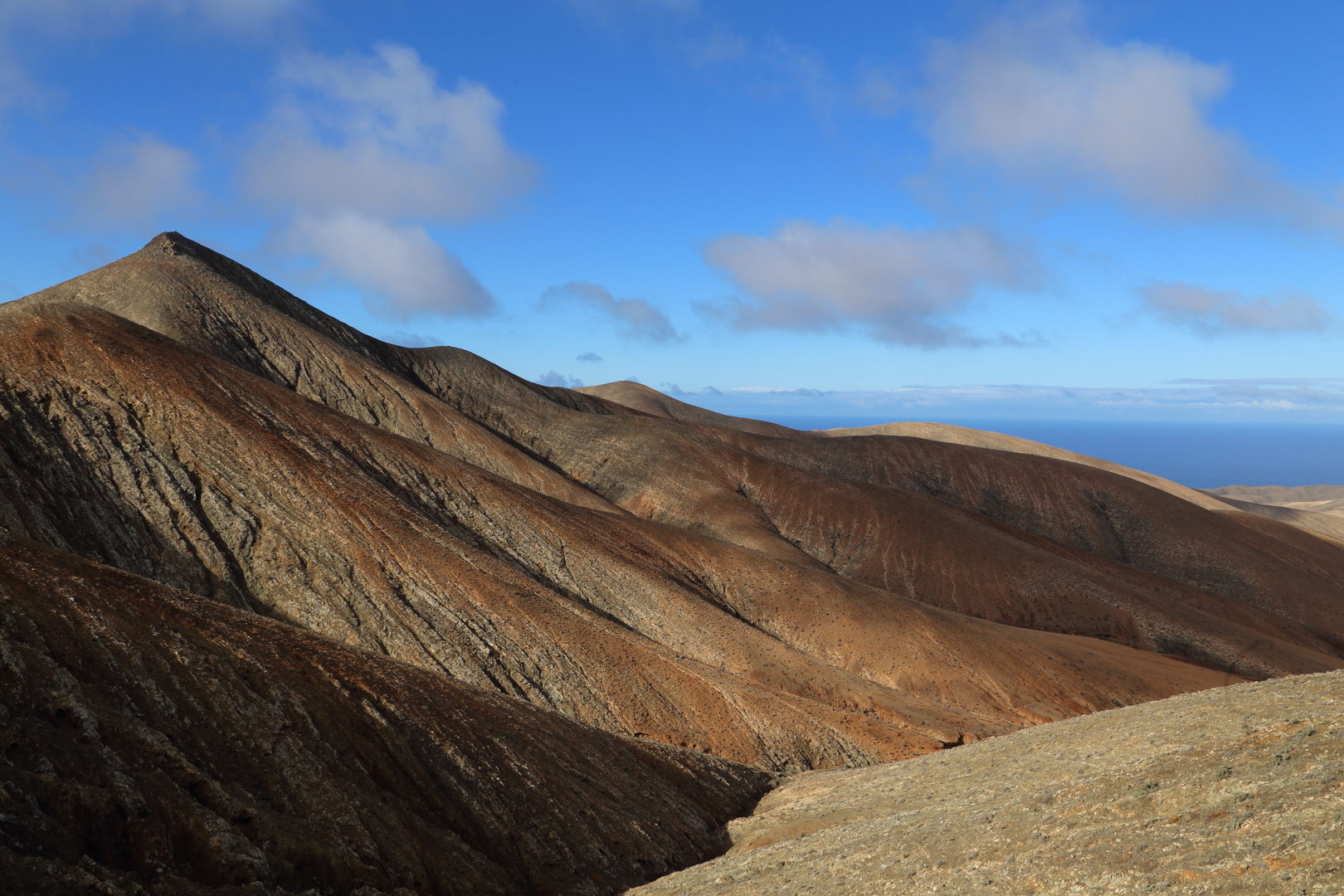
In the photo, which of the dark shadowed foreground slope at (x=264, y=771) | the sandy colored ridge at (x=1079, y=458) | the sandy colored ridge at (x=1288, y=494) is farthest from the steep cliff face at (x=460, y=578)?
the sandy colored ridge at (x=1288, y=494)

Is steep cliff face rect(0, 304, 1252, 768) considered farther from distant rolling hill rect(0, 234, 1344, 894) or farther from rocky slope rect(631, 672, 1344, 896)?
rocky slope rect(631, 672, 1344, 896)

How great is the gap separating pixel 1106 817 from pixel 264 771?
1109 cm

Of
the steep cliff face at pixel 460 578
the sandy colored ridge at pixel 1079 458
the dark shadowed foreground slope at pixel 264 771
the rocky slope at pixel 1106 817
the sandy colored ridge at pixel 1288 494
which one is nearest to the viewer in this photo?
the rocky slope at pixel 1106 817

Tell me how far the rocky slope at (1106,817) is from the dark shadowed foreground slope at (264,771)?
2249 millimetres

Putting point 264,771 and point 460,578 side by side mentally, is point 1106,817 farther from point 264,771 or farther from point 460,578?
point 460,578

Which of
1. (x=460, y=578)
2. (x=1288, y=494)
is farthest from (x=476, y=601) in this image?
(x=1288, y=494)

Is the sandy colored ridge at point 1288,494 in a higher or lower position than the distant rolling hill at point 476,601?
lower

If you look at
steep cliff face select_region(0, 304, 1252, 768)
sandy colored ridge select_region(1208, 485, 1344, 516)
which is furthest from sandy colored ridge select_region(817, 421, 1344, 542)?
steep cliff face select_region(0, 304, 1252, 768)

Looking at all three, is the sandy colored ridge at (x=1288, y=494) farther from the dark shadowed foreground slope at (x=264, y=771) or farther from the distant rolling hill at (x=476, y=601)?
the dark shadowed foreground slope at (x=264, y=771)

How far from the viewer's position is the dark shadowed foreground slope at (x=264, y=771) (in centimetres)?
941

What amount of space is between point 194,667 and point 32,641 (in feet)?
6.82

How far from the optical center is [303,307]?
59.4 metres

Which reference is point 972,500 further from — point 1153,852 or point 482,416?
point 1153,852

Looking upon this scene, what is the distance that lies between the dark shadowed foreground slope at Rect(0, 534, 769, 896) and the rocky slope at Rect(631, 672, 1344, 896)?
2249 mm
